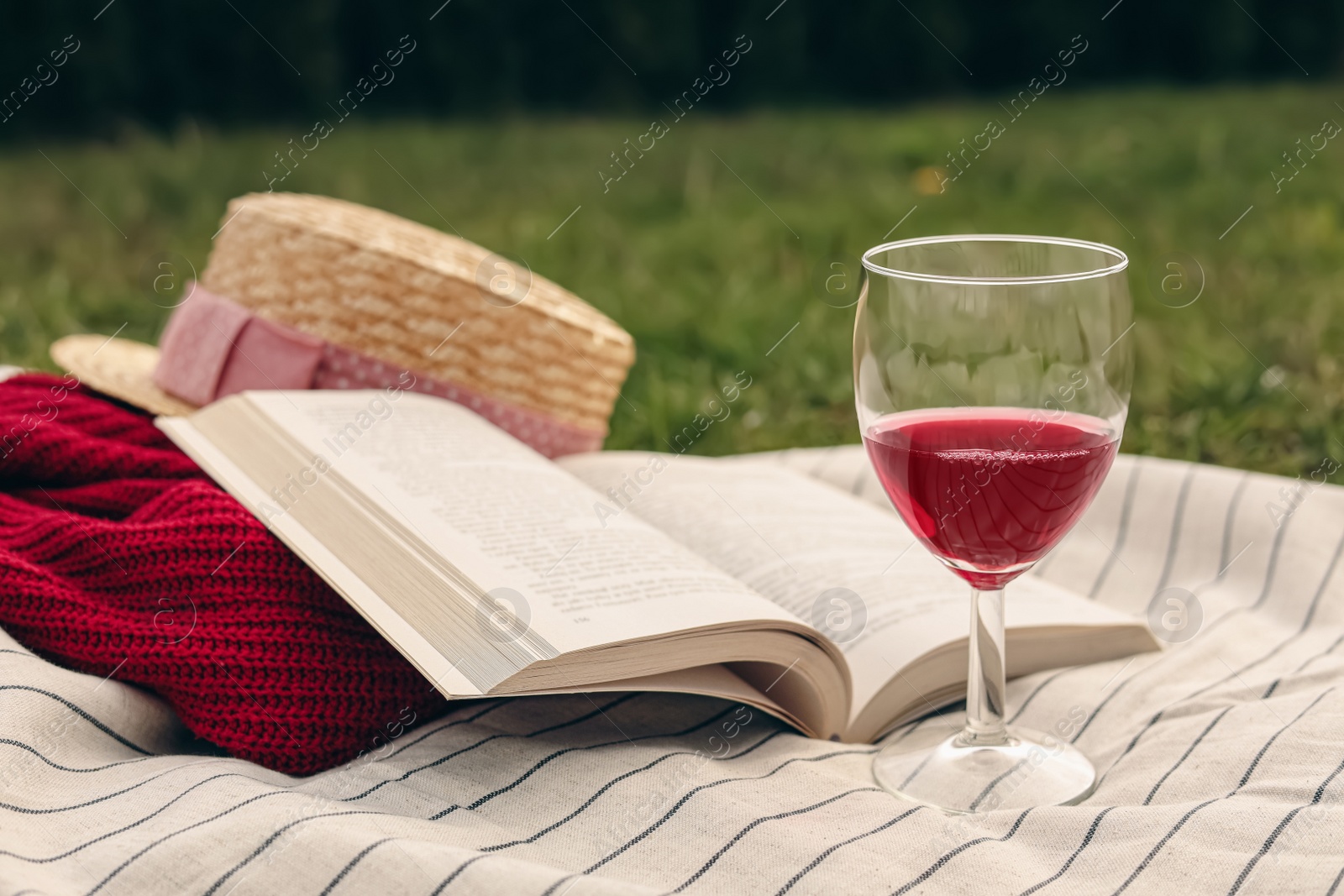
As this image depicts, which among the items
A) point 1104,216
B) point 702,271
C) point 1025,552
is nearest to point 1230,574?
point 1025,552

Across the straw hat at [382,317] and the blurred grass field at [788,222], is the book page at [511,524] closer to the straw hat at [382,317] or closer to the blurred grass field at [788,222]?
the straw hat at [382,317]

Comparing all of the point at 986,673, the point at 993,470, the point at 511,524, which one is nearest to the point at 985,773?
the point at 986,673

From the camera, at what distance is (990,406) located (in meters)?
0.91

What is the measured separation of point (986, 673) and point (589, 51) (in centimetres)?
450

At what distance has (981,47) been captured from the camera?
5391mm

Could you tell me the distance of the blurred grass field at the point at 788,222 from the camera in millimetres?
2203

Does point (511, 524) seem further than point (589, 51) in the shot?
No

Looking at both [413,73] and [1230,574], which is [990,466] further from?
[413,73]

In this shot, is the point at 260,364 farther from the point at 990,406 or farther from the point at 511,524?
the point at 990,406

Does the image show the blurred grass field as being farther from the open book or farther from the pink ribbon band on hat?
the open book

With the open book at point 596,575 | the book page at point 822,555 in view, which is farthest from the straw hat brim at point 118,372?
the book page at point 822,555

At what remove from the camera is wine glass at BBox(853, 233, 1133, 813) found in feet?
2.93

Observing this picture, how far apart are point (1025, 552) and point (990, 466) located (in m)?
0.10

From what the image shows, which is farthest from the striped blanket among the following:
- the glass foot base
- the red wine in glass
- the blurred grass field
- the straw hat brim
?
the blurred grass field
